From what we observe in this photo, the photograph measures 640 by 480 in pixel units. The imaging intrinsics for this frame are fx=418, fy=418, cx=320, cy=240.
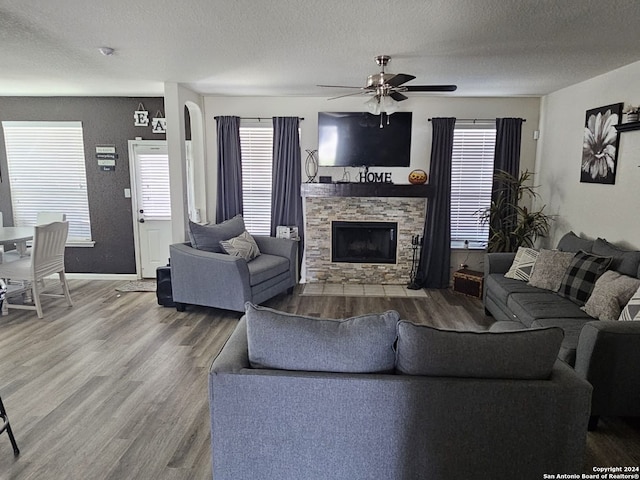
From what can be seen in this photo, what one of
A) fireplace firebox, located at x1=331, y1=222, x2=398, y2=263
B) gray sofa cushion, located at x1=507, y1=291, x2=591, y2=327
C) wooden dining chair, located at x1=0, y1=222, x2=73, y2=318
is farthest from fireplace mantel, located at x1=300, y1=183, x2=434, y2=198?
wooden dining chair, located at x1=0, y1=222, x2=73, y2=318

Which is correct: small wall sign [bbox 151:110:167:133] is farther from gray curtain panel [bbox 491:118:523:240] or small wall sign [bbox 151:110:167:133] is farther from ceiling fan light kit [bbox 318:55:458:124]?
gray curtain panel [bbox 491:118:523:240]

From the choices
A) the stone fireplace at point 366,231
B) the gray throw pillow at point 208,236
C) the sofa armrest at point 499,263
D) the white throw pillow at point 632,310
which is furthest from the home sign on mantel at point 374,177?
the white throw pillow at point 632,310

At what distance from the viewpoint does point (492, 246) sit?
5242 millimetres

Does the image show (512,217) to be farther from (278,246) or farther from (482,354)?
(482,354)

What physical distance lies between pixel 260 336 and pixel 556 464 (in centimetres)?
133

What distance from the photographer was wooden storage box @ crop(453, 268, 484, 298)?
17.2 feet

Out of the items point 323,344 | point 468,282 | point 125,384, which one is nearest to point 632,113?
point 468,282

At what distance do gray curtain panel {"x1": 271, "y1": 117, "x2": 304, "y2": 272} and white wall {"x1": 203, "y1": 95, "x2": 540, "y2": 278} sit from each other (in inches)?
6.1

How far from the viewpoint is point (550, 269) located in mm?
3789

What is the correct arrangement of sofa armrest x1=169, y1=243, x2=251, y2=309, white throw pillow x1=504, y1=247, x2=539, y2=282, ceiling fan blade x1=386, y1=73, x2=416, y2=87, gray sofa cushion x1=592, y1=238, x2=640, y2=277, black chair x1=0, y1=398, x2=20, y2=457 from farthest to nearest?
sofa armrest x1=169, y1=243, x2=251, y2=309
white throw pillow x1=504, y1=247, x2=539, y2=282
gray sofa cushion x1=592, y1=238, x2=640, y2=277
ceiling fan blade x1=386, y1=73, x2=416, y2=87
black chair x1=0, y1=398, x2=20, y2=457

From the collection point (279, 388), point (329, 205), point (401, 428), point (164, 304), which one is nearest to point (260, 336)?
point (279, 388)

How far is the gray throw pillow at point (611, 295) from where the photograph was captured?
291cm

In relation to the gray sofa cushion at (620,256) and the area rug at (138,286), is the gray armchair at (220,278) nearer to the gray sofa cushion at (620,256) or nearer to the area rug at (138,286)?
the area rug at (138,286)

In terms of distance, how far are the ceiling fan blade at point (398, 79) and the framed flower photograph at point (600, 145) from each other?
2.21 metres
